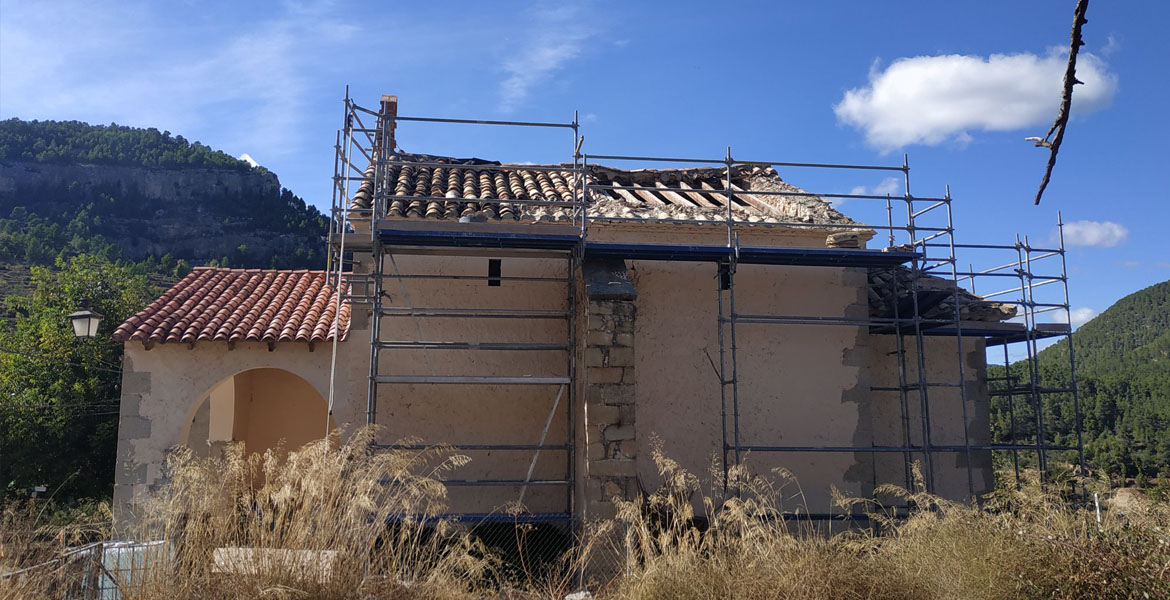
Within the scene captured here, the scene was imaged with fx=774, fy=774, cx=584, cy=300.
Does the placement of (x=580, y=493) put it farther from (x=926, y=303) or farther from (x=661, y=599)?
(x=926, y=303)

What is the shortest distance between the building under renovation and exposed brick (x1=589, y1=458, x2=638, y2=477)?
0.98 m

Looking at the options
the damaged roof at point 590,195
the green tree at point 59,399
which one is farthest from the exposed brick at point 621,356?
the green tree at point 59,399

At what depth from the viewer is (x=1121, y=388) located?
28.7 m

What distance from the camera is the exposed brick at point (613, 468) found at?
6.79m

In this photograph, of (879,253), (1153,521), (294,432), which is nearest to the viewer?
(1153,521)

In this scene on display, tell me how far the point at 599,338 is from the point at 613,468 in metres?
1.18

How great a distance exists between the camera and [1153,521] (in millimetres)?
5129

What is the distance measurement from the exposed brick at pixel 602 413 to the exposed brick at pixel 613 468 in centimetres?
35

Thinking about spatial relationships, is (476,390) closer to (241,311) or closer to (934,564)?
(241,311)

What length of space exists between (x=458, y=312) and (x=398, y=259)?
1077 millimetres

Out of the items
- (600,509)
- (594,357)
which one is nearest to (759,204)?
(594,357)

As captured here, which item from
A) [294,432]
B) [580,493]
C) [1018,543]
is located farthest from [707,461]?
[294,432]

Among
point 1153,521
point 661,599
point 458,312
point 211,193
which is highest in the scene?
point 211,193

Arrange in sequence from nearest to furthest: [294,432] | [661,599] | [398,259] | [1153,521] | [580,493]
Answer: [661,599]
[1153,521]
[580,493]
[398,259]
[294,432]
